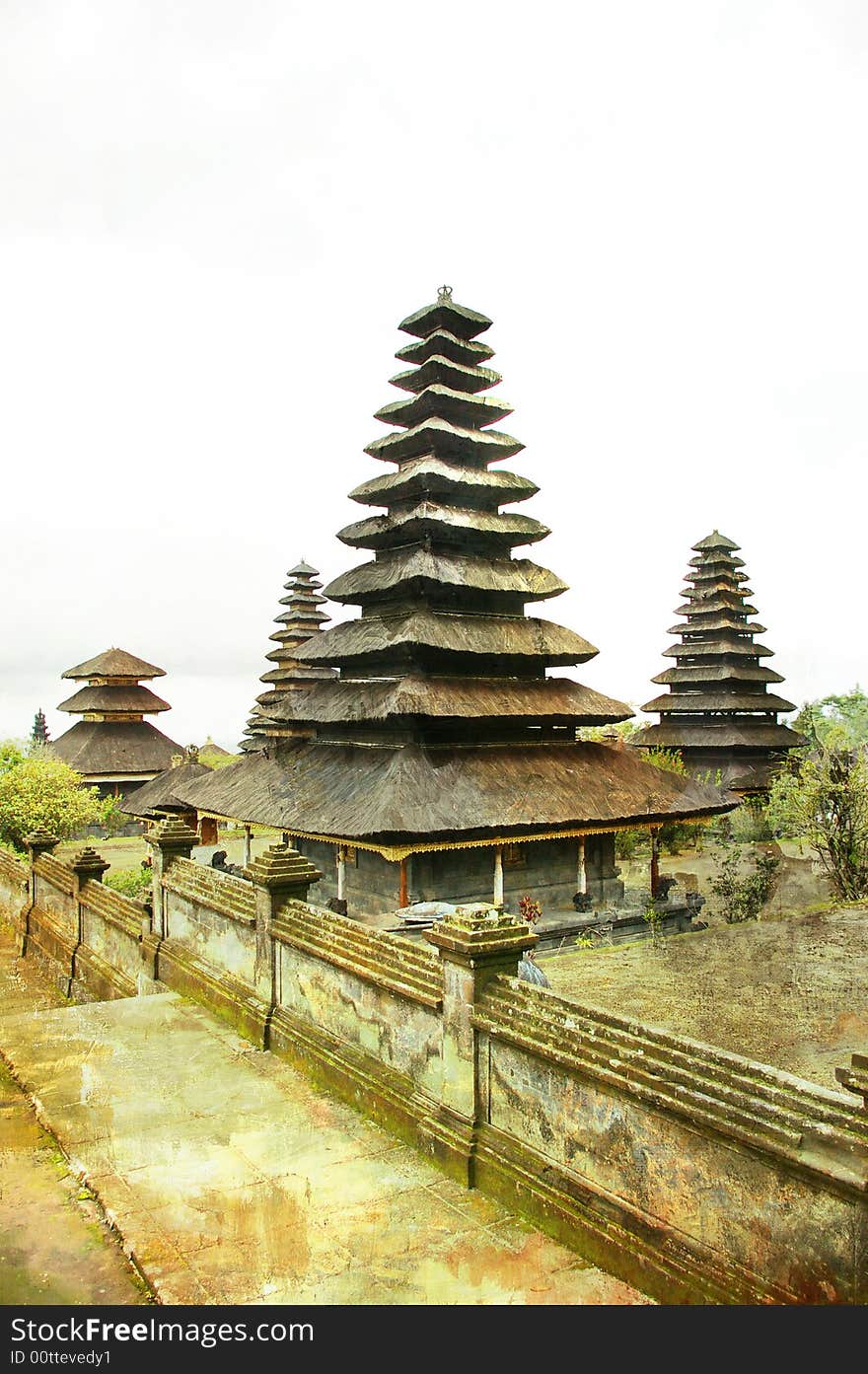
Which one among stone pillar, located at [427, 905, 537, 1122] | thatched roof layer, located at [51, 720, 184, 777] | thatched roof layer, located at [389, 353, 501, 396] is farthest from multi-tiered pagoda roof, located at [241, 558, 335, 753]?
stone pillar, located at [427, 905, 537, 1122]

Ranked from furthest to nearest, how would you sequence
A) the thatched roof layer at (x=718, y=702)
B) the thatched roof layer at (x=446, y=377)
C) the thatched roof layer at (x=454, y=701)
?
the thatched roof layer at (x=718, y=702), the thatched roof layer at (x=446, y=377), the thatched roof layer at (x=454, y=701)

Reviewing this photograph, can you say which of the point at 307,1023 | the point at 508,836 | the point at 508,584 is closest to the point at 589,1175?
the point at 307,1023

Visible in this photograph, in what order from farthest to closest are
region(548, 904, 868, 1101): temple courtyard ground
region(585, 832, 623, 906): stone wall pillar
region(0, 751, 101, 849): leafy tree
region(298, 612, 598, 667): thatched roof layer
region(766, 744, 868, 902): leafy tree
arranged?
region(0, 751, 101, 849): leafy tree → region(585, 832, 623, 906): stone wall pillar → region(766, 744, 868, 902): leafy tree → region(298, 612, 598, 667): thatched roof layer → region(548, 904, 868, 1101): temple courtyard ground

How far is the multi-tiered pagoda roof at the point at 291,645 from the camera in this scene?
34.4m

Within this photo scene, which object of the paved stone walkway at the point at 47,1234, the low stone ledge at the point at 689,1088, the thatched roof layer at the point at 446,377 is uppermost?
the thatched roof layer at the point at 446,377

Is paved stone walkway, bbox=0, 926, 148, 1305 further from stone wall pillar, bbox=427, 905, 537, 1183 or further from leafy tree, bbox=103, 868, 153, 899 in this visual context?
leafy tree, bbox=103, 868, 153, 899

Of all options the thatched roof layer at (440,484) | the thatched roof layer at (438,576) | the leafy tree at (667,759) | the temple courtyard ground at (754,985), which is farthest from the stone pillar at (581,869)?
the leafy tree at (667,759)

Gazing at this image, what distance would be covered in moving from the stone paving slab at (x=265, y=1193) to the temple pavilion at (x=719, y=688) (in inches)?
1072

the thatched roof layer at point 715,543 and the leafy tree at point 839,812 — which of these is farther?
the thatched roof layer at point 715,543

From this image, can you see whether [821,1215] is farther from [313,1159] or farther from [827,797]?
[827,797]

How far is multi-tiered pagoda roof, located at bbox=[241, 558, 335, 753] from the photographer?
34406 millimetres

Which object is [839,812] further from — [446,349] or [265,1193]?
[265,1193]

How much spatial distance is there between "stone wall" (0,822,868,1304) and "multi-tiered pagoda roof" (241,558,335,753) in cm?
2486

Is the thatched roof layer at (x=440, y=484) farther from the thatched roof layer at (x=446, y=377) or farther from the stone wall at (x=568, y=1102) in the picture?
the stone wall at (x=568, y=1102)
